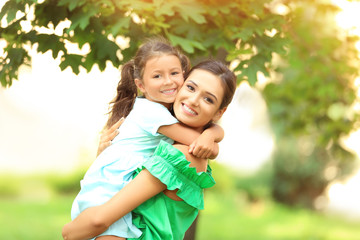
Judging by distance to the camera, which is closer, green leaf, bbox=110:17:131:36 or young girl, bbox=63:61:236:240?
young girl, bbox=63:61:236:240

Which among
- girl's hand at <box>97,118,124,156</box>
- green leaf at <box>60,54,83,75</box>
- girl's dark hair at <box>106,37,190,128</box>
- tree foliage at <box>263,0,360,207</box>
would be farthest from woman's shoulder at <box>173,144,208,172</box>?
tree foliage at <box>263,0,360,207</box>

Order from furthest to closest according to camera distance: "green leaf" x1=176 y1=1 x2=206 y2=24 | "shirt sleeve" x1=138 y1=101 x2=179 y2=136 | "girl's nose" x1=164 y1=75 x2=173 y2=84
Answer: "green leaf" x1=176 y1=1 x2=206 y2=24, "girl's nose" x1=164 y1=75 x2=173 y2=84, "shirt sleeve" x1=138 y1=101 x2=179 y2=136

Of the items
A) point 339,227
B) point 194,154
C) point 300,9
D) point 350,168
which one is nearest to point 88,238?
point 194,154

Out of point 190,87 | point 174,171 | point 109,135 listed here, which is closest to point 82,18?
point 109,135

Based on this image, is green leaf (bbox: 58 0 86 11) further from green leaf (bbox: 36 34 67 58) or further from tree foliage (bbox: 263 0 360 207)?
tree foliage (bbox: 263 0 360 207)

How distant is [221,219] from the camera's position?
1066 cm

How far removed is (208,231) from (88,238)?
7.05m

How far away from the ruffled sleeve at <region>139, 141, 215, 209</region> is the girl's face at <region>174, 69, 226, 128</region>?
0.20 metres

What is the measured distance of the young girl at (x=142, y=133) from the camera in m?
2.23

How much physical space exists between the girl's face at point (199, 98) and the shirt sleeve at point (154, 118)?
5 centimetres

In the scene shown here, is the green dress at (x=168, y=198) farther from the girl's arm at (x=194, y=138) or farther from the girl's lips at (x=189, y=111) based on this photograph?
the girl's lips at (x=189, y=111)

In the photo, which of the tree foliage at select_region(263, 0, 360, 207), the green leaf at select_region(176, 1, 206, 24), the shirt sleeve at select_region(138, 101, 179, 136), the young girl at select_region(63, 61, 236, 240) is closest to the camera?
the young girl at select_region(63, 61, 236, 240)

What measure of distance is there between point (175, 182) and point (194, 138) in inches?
9.3

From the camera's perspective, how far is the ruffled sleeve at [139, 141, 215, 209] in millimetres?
2150
